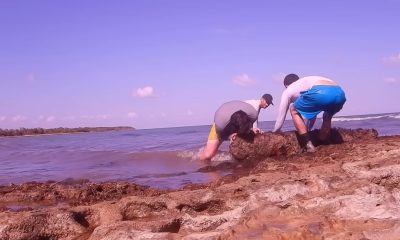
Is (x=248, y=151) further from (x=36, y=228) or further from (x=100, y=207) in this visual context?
(x=36, y=228)

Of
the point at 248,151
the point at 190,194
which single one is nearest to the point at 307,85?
the point at 248,151

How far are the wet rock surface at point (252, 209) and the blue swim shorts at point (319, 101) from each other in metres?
1.34

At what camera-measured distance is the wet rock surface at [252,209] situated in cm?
274

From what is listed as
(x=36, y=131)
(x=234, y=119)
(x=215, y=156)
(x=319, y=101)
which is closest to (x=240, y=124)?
(x=234, y=119)

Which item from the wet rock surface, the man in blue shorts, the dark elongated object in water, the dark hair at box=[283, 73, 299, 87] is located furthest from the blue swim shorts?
the wet rock surface

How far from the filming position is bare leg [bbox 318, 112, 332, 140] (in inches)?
256

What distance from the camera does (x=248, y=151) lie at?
21.7 ft

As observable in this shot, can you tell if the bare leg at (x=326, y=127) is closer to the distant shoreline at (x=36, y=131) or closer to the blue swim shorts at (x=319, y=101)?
the blue swim shorts at (x=319, y=101)

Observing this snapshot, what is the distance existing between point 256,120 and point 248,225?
14.6 feet

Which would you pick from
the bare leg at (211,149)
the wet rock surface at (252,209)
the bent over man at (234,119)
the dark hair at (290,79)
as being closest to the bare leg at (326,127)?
the dark hair at (290,79)

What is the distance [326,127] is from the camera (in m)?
6.55

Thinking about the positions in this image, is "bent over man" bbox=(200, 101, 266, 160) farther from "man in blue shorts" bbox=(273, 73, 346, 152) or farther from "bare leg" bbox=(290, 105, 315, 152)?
"bare leg" bbox=(290, 105, 315, 152)

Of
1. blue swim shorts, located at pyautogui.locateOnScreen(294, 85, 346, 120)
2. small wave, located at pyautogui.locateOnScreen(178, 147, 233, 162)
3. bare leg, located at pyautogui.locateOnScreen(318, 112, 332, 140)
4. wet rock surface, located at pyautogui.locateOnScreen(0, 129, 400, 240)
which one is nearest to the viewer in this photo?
wet rock surface, located at pyautogui.locateOnScreen(0, 129, 400, 240)

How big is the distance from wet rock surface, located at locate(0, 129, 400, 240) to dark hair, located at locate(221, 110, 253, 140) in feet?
5.68
